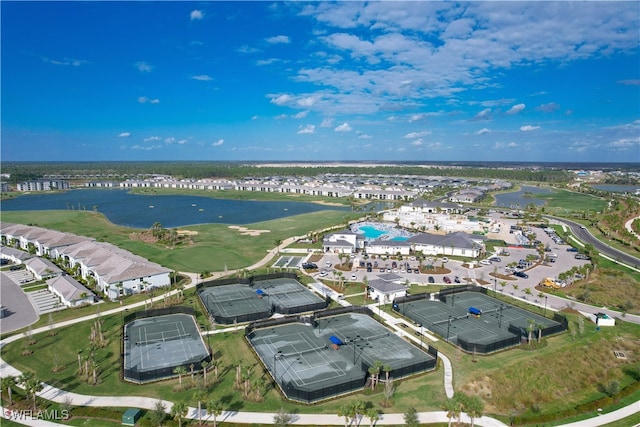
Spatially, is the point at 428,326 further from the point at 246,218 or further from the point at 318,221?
the point at 246,218

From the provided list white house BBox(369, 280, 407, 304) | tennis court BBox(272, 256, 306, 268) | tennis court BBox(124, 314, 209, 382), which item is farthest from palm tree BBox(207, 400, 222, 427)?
tennis court BBox(272, 256, 306, 268)

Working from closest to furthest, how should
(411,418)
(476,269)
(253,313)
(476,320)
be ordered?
(411,418), (253,313), (476,320), (476,269)

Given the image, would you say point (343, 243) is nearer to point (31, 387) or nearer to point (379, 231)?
point (379, 231)

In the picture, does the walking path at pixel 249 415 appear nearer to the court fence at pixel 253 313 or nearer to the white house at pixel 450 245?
the court fence at pixel 253 313

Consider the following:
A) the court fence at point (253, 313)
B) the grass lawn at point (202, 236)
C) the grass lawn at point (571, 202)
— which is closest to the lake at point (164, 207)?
the grass lawn at point (202, 236)

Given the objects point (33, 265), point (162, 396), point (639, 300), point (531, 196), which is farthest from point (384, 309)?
point (531, 196)

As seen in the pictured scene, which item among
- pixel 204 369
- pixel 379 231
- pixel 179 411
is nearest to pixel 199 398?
pixel 179 411

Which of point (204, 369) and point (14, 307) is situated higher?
point (204, 369)
